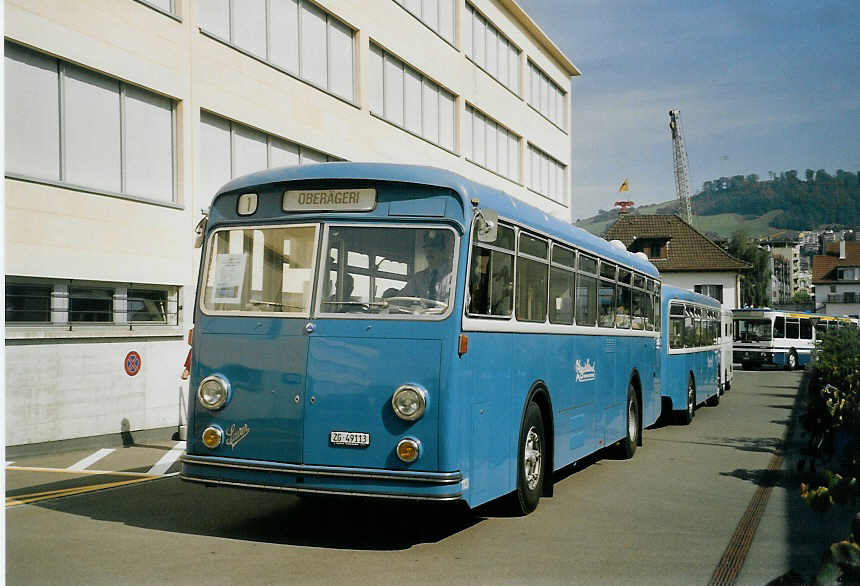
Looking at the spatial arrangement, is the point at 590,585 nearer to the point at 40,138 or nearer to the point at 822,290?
the point at 40,138

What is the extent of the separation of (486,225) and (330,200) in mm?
1257

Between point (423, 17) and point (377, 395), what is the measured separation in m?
23.9

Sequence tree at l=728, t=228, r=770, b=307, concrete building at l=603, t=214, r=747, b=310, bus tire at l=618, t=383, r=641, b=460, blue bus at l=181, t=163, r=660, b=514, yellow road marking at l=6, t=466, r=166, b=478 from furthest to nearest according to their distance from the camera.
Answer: tree at l=728, t=228, r=770, b=307 → concrete building at l=603, t=214, r=747, b=310 → bus tire at l=618, t=383, r=641, b=460 → yellow road marking at l=6, t=466, r=166, b=478 → blue bus at l=181, t=163, r=660, b=514

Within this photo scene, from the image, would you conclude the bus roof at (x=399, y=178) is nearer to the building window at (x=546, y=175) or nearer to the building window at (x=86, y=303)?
the building window at (x=86, y=303)

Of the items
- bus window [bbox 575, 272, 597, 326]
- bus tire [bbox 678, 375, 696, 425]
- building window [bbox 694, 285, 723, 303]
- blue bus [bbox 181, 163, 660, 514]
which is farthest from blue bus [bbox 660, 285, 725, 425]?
building window [bbox 694, 285, 723, 303]

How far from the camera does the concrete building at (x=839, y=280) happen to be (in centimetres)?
12462

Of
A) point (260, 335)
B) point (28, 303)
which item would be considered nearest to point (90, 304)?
point (28, 303)

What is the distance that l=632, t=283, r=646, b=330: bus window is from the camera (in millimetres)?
14234

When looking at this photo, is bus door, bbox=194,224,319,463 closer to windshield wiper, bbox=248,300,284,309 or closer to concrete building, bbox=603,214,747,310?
windshield wiper, bbox=248,300,284,309

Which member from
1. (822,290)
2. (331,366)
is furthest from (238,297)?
(822,290)

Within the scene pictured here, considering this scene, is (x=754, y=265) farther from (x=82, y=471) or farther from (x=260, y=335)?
(x=260, y=335)

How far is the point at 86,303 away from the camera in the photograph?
15609 millimetres

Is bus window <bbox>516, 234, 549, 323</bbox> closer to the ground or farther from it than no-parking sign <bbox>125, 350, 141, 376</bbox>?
farther from it

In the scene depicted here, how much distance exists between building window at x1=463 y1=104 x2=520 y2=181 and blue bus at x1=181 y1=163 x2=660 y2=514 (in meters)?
25.0
